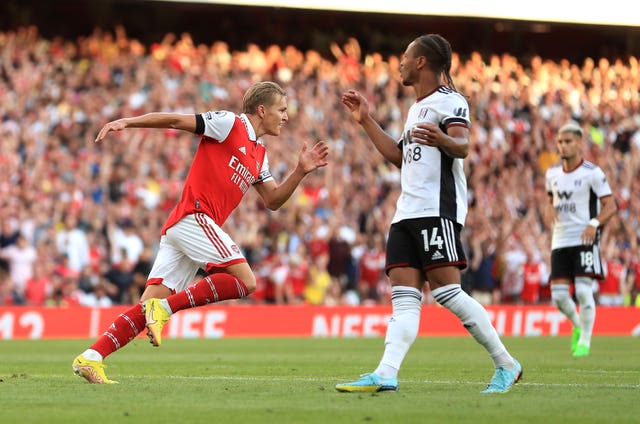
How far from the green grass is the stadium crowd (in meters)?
6.78

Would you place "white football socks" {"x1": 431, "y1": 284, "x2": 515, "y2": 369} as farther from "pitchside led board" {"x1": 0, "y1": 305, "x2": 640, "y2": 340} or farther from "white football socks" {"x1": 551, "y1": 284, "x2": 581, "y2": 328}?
"pitchside led board" {"x1": 0, "y1": 305, "x2": 640, "y2": 340}

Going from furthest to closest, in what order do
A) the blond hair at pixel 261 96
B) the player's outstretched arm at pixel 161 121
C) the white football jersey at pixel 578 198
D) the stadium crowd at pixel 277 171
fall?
1. the stadium crowd at pixel 277 171
2. the white football jersey at pixel 578 198
3. the blond hair at pixel 261 96
4. the player's outstretched arm at pixel 161 121

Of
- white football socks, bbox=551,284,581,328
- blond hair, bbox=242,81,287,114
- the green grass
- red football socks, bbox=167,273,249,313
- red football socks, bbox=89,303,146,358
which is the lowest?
the green grass

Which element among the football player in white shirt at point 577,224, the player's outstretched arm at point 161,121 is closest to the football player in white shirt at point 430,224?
the player's outstretched arm at point 161,121

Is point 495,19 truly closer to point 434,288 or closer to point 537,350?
point 537,350

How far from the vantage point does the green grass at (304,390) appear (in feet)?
21.9

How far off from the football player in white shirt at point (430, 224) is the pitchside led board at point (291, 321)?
12.3m

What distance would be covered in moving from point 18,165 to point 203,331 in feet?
16.2

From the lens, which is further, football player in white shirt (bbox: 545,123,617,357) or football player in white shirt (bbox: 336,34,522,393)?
football player in white shirt (bbox: 545,123,617,357)

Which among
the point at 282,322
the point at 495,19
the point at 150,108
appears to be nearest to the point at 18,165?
the point at 150,108

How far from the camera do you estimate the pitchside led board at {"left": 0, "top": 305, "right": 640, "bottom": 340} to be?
20.0 metres

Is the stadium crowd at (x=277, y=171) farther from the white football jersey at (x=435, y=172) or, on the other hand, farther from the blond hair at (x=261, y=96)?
the white football jersey at (x=435, y=172)

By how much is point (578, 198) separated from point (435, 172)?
272 inches

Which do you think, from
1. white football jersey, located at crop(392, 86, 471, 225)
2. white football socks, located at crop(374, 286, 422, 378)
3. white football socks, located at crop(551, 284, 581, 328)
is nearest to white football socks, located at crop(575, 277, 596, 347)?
white football socks, located at crop(551, 284, 581, 328)
